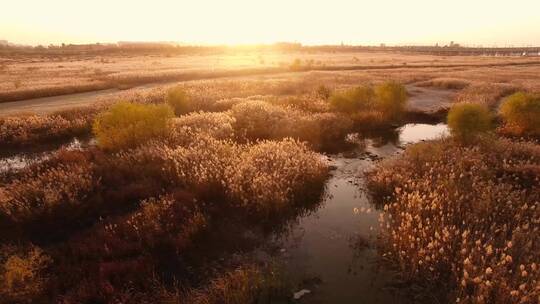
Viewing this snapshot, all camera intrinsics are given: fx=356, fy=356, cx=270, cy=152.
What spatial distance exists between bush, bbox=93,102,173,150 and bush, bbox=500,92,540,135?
16.4 meters

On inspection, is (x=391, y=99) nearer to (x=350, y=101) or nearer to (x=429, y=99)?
(x=350, y=101)

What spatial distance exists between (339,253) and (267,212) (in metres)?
2.37

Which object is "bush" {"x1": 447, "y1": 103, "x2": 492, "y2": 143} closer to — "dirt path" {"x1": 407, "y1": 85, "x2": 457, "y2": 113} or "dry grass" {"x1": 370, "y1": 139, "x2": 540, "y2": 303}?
"dry grass" {"x1": 370, "y1": 139, "x2": 540, "y2": 303}

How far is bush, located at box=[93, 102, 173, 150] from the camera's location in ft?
47.9

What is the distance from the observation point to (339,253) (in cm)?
816

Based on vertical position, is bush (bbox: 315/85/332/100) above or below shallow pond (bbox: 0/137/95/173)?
above

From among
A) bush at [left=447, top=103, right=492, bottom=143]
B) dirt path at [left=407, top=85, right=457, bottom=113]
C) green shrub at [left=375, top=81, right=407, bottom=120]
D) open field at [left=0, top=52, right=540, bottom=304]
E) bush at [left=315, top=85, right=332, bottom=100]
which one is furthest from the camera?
bush at [left=315, top=85, right=332, bottom=100]

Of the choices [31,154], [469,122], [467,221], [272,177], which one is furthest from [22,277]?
[469,122]

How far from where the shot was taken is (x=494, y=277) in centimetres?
614

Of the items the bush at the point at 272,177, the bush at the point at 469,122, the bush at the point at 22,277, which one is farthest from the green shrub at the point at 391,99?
the bush at the point at 22,277

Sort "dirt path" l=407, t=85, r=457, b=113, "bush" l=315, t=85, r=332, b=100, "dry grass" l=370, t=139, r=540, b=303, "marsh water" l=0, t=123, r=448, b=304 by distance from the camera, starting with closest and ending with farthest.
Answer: "dry grass" l=370, t=139, r=540, b=303 → "marsh water" l=0, t=123, r=448, b=304 → "dirt path" l=407, t=85, r=457, b=113 → "bush" l=315, t=85, r=332, b=100

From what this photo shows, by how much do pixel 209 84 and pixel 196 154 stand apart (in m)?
21.4

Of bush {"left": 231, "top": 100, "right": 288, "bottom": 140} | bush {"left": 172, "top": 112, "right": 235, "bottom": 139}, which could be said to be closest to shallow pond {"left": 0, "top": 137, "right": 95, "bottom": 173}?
bush {"left": 172, "top": 112, "right": 235, "bottom": 139}

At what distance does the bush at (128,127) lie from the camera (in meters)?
14.6
